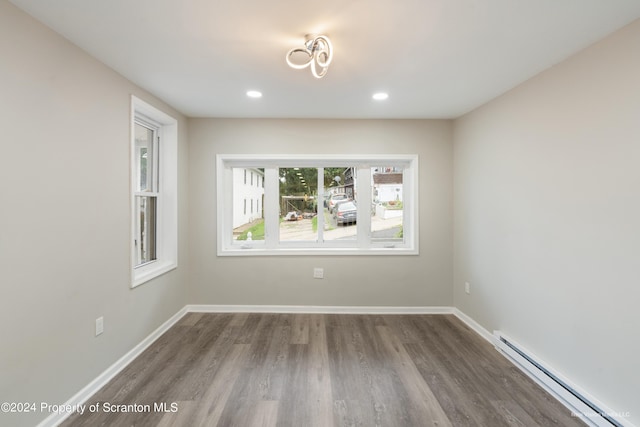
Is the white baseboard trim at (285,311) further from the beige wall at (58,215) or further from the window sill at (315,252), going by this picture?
the window sill at (315,252)

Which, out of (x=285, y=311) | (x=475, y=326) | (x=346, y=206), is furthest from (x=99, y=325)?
(x=475, y=326)

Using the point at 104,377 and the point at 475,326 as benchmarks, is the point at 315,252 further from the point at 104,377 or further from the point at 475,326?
the point at 104,377

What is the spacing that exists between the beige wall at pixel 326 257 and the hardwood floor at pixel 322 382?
0.50 meters

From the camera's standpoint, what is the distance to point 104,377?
→ 2.14 metres

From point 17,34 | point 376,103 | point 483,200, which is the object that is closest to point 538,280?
point 483,200

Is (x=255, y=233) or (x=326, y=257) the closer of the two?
(x=326, y=257)

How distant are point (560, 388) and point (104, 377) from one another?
3268mm

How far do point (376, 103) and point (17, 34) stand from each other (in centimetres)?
261

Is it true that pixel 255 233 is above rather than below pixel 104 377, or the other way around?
above

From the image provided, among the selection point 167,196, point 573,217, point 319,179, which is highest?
point 319,179

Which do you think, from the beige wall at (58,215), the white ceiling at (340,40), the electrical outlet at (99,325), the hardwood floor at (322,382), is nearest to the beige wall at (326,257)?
the hardwood floor at (322,382)

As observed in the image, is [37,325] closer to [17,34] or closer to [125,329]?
[125,329]

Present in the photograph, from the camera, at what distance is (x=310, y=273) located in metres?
3.55

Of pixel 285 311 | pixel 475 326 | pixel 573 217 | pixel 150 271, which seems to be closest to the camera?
pixel 573 217
